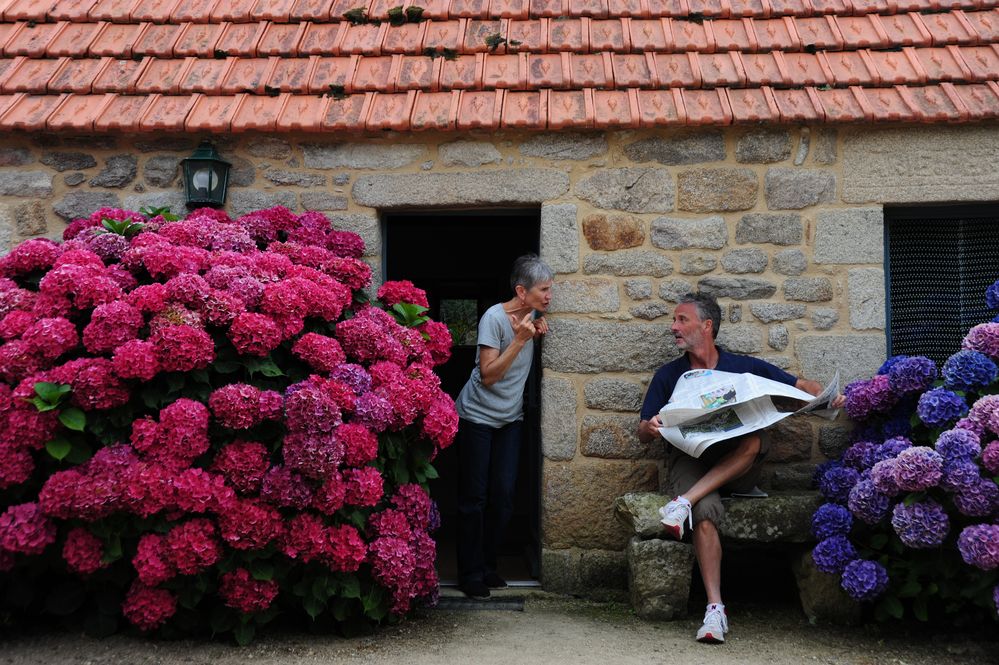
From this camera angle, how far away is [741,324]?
15.6 feet

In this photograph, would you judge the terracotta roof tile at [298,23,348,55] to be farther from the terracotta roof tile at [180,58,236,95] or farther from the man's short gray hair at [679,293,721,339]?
the man's short gray hair at [679,293,721,339]

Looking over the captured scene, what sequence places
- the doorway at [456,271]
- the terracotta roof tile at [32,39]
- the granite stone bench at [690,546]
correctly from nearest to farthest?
the granite stone bench at [690,546]
the terracotta roof tile at [32,39]
the doorway at [456,271]

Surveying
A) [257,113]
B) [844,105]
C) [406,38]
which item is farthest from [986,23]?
[257,113]

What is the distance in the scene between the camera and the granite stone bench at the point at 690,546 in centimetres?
419

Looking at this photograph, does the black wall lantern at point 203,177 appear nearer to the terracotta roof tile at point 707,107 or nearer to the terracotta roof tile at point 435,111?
the terracotta roof tile at point 435,111

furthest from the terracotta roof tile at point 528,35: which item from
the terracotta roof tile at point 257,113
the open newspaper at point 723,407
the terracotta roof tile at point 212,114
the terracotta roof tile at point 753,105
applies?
the open newspaper at point 723,407

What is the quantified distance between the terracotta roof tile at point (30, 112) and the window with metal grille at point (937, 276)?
460cm

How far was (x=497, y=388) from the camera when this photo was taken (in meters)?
4.61

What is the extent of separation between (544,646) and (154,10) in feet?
14.1

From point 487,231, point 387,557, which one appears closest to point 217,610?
point 387,557

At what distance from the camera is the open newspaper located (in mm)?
4066

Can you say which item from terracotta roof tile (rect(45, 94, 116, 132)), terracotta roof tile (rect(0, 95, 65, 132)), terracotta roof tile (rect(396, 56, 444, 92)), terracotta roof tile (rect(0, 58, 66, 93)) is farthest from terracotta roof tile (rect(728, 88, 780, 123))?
terracotta roof tile (rect(0, 58, 66, 93))

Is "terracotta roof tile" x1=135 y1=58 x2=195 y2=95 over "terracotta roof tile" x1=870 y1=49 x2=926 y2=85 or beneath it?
beneath

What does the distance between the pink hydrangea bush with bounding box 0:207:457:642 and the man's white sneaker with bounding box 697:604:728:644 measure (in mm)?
1267
